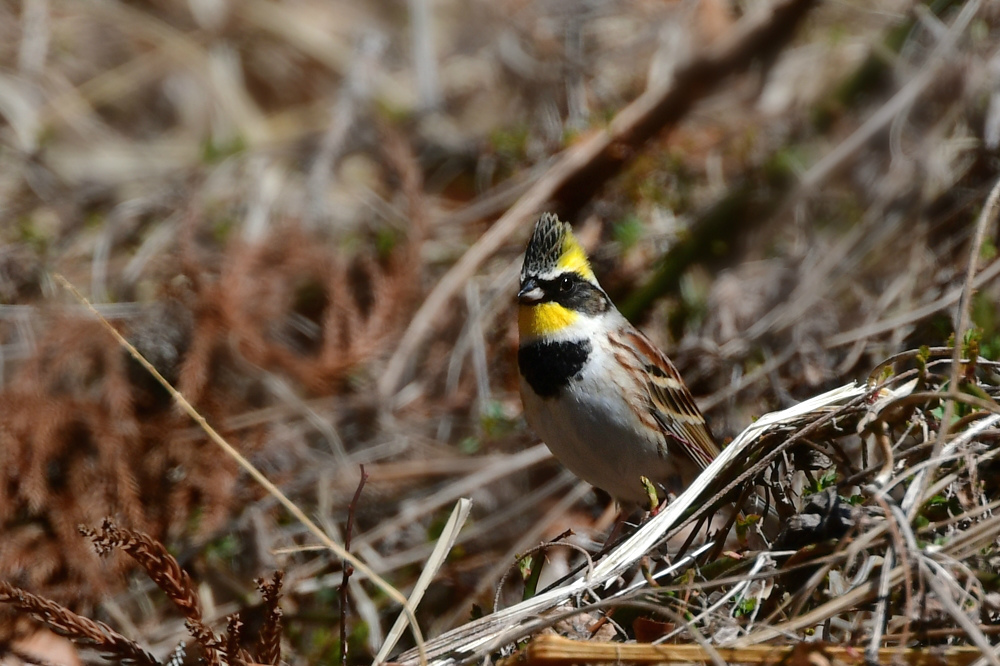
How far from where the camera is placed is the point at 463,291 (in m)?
5.84

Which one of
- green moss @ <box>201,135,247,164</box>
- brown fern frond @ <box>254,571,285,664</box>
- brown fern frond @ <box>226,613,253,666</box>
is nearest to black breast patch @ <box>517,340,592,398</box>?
brown fern frond @ <box>254,571,285,664</box>

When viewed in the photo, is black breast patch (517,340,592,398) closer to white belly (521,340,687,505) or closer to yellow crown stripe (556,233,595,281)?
white belly (521,340,687,505)

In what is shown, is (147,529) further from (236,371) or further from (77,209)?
(77,209)

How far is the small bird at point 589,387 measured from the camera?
3910 millimetres

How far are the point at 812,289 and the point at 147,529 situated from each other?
3548 mm

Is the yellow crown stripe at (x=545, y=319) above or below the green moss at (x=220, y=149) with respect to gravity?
above

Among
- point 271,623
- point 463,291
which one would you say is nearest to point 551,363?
point 271,623

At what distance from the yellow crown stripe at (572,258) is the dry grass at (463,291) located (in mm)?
1121

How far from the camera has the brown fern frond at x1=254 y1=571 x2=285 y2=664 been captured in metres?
2.69

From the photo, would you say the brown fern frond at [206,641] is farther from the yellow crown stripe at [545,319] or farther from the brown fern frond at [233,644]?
the yellow crown stripe at [545,319]

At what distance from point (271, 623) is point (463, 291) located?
3292 millimetres

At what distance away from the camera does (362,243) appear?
6.23m

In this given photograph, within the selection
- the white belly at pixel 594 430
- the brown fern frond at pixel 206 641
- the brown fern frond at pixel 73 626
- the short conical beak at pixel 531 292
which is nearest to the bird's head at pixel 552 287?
the short conical beak at pixel 531 292

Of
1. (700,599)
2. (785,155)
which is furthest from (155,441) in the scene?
(785,155)
